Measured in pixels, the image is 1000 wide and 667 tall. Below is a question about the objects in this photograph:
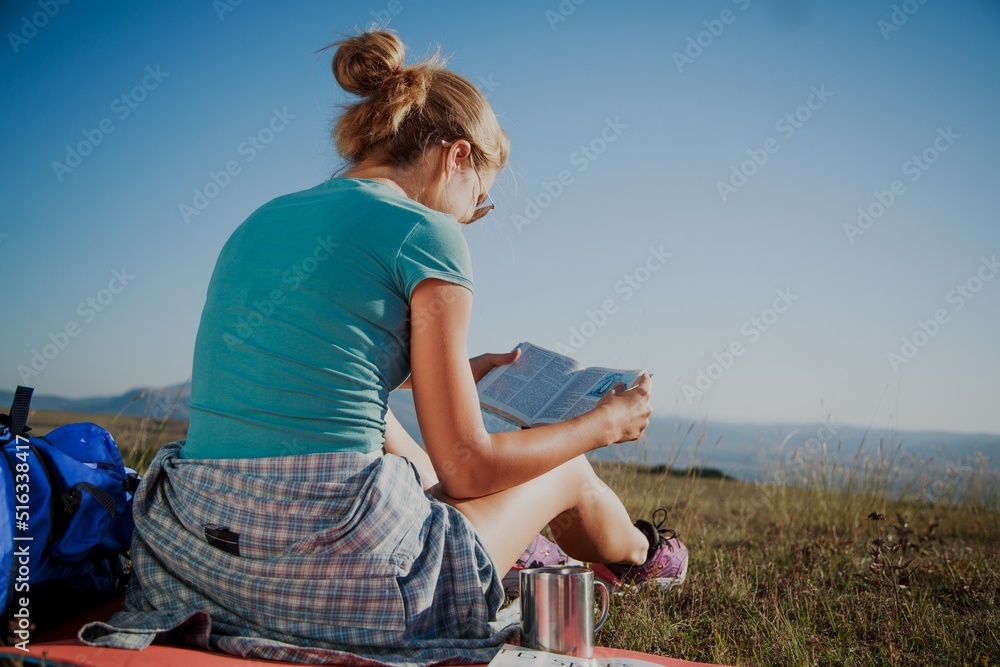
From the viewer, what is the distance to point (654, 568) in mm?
2689

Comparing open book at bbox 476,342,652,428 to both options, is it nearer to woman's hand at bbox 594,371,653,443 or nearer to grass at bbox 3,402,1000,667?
woman's hand at bbox 594,371,653,443

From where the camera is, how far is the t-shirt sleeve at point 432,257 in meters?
1.65

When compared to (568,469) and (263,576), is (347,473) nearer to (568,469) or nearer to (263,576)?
(263,576)

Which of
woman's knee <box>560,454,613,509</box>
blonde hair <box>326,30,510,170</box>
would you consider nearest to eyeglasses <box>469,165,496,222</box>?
blonde hair <box>326,30,510,170</box>

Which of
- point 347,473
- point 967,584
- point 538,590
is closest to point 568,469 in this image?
point 538,590

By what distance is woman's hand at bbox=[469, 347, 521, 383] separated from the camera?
2490 millimetres

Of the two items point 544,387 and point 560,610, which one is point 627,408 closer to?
point 544,387

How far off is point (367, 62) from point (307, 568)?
134 centimetres

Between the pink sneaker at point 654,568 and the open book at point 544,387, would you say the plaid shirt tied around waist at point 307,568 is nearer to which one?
the open book at point 544,387

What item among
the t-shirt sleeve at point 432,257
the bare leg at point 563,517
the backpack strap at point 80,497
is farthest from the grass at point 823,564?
the backpack strap at point 80,497

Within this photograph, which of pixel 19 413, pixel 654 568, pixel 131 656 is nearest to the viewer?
pixel 131 656

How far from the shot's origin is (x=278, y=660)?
1621 millimetres

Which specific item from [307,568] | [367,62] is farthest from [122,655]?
[367,62]

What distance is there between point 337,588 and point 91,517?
72 centimetres
